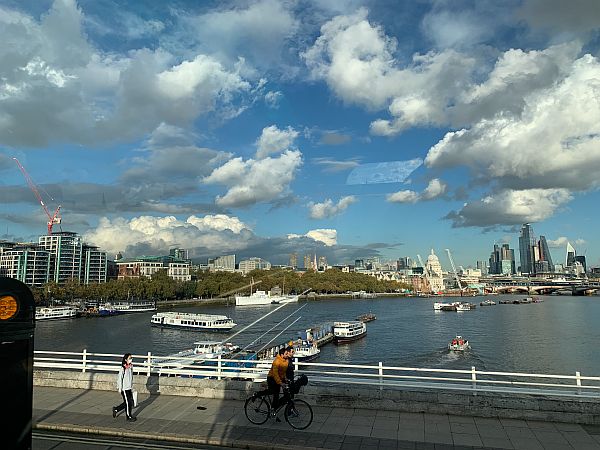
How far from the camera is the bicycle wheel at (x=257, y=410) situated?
10.9 meters

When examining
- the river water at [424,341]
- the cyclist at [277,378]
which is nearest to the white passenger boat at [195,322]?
the river water at [424,341]

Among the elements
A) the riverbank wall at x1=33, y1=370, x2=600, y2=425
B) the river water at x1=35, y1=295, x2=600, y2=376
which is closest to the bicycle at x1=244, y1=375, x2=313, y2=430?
the riverbank wall at x1=33, y1=370, x2=600, y2=425

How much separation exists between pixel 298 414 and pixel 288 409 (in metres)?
0.26

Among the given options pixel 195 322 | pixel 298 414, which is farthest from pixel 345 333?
pixel 298 414

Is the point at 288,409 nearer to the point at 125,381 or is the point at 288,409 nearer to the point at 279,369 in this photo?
Result: the point at 279,369

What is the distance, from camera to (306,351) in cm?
5162

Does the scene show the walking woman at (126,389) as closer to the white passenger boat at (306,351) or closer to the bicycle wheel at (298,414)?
the bicycle wheel at (298,414)

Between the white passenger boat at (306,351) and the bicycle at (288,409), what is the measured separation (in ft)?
130

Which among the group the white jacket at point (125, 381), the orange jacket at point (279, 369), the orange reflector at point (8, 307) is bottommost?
the white jacket at point (125, 381)

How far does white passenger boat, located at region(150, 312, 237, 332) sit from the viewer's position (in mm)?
77194

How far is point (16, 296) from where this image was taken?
3.92m

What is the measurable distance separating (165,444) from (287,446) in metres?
2.67

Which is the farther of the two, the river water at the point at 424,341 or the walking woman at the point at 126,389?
the river water at the point at 424,341

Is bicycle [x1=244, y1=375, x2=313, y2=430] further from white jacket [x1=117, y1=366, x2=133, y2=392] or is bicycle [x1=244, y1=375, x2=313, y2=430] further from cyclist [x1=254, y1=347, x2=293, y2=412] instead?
white jacket [x1=117, y1=366, x2=133, y2=392]
